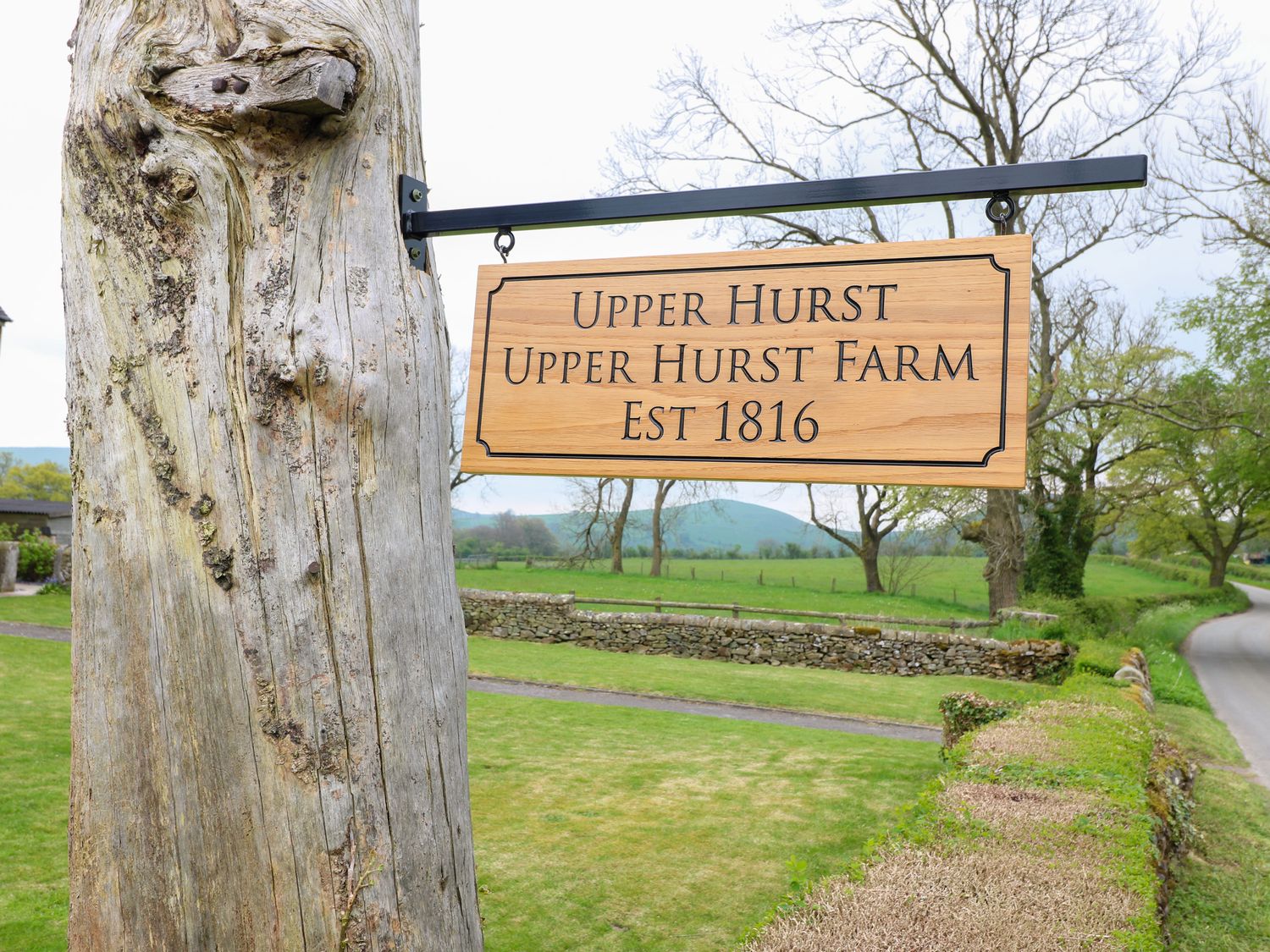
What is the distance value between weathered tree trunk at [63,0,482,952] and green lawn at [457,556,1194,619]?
1828 centimetres

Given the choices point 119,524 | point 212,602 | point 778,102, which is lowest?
point 212,602

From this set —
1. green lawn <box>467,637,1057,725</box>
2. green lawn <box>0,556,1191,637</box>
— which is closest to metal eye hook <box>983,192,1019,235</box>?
green lawn <box>467,637,1057,725</box>

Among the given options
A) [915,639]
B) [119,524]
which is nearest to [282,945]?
[119,524]

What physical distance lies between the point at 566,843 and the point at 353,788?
16.5ft

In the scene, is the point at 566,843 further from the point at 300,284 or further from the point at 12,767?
the point at 300,284

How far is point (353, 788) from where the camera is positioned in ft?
5.37

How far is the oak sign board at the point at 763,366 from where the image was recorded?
1.85m

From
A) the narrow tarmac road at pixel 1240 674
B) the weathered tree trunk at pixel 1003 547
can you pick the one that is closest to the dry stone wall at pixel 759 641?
the narrow tarmac road at pixel 1240 674

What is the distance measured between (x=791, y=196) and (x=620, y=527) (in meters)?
33.9

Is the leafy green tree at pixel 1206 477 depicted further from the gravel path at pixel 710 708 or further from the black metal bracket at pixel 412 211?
the black metal bracket at pixel 412 211

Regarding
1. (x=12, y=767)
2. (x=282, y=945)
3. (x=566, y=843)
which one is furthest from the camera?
(x=12, y=767)

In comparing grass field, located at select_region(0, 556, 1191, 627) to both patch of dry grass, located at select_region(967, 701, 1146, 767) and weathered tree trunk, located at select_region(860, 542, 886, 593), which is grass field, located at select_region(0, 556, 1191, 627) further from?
patch of dry grass, located at select_region(967, 701, 1146, 767)

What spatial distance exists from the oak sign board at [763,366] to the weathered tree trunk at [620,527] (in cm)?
3165

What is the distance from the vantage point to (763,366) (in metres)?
1.96
